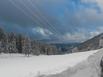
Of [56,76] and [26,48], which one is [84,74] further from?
[26,48]

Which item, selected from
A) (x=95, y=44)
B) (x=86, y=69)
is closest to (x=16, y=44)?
(x=95, y=44)

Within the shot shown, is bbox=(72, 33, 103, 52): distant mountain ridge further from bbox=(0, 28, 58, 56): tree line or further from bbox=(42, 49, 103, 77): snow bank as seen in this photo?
bbox=(0, 28, 58, 56): tree line

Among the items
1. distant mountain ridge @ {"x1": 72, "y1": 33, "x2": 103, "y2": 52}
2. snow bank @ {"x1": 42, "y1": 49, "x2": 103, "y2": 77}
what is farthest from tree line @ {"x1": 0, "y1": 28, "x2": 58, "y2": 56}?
snow bank @ {"x1": 42, "y1": 49, "x2": 103, "y2": 77}

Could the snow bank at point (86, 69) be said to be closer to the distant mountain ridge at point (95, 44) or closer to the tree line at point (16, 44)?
the distant mountain ridge at point (95, 44)

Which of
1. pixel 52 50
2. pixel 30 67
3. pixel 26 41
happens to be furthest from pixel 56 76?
pixel 52 50

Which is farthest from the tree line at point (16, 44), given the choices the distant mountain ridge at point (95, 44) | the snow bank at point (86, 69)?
the snow bank at point (86, 69)

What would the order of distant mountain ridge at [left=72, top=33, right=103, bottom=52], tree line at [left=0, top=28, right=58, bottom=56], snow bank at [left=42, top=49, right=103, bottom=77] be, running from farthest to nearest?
tree line at [left=0, top=28, right=58, bottom=56], distant mountain ridge at [left=72, top=33, right=103, bottom=52], snow bank at [left=42, top=49, right=103, bottom=77]

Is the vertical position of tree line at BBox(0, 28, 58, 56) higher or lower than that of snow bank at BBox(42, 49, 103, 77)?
higher

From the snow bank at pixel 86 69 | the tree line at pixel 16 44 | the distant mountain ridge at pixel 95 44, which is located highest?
the tree line at pixel 16 44

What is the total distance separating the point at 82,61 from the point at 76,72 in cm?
89

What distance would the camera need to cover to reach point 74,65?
375 inches

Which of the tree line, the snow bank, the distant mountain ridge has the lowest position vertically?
the snow bank

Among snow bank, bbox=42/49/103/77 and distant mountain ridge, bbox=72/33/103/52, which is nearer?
snow bank, bbox=42/49/103/77

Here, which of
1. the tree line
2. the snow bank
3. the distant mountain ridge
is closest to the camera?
the snow bank
